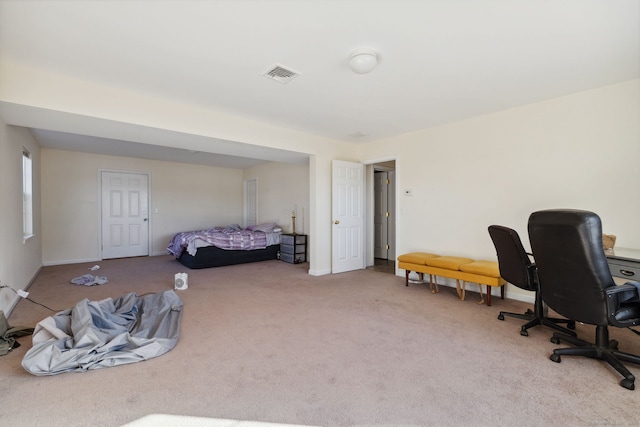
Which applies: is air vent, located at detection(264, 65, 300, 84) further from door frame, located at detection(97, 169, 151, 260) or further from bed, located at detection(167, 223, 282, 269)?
door frame, located at detection(97, 169, 151, 260)

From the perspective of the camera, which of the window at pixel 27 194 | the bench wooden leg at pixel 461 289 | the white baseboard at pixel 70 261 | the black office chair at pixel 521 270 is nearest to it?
the black office chair at pixel 521 270

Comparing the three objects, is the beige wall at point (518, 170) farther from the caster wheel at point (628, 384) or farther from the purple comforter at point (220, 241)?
the purple comforter at point (220, 241)

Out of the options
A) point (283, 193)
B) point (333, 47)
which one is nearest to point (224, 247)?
A: point (283, 193)

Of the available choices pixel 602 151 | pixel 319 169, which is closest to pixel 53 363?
pixel 319 169

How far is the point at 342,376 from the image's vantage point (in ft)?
6.38

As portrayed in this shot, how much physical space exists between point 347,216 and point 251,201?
3.99 meters

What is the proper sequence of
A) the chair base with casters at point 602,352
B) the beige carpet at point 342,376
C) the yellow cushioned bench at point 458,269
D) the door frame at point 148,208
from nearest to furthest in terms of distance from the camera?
the beige carpet at point 342,376, the chair base with casters at point 602,352, the yellow cushioned bench at point 458,269, the door frame at point 148,208

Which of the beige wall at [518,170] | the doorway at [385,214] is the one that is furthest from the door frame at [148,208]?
the beige wall at [518,170]

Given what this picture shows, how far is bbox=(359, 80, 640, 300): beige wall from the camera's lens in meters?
2.88

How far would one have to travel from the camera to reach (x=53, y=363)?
6.46 feet

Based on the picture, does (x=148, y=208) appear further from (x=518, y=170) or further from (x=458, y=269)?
(x=518, y=170)

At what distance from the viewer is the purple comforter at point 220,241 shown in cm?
552

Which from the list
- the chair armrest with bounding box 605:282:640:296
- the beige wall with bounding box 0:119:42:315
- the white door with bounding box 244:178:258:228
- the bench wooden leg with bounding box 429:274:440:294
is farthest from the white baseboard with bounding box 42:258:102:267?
the chair armrest with bounding box 605:282:640:296

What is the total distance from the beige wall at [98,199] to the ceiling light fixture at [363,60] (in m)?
6.47
